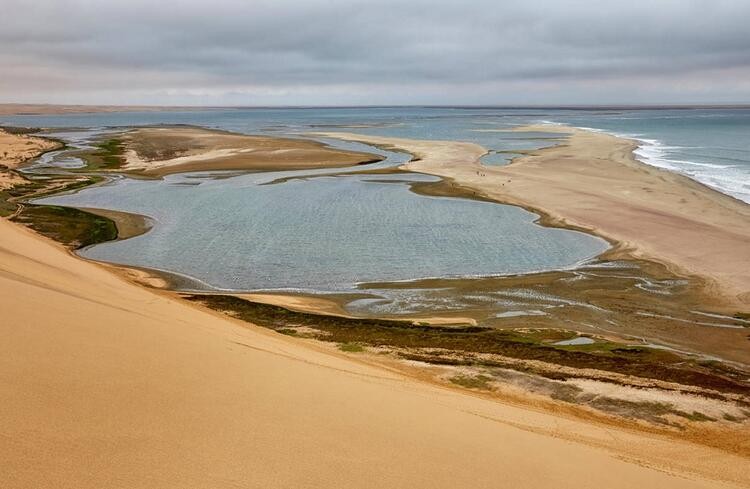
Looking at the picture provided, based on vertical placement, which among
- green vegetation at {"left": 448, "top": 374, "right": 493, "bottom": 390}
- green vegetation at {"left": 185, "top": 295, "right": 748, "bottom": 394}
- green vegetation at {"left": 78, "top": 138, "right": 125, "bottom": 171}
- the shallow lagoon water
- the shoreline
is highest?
green vegetation at {"left": 78, "top": 138, "right": 125, "bottom": 171}

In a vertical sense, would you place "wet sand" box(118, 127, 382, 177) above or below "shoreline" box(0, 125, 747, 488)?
above

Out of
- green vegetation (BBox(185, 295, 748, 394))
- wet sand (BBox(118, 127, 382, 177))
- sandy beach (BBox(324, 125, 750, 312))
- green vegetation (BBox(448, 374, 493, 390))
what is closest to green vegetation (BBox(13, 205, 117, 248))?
green vegetation (BBox(185, 295, 748, 394))

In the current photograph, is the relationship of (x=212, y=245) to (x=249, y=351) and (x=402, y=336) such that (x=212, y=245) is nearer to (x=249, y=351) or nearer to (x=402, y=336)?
(x=402, y=336)

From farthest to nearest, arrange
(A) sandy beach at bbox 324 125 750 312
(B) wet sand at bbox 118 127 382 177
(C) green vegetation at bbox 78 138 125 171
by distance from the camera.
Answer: (B) wet sand at bbox 118 127 382 177 → (C) green vegetation at bbox 78 138 125 171 → (A) sandy beach at bbox 324 125 750 312

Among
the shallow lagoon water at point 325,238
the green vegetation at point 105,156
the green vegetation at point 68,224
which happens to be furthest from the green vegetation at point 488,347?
the green vegetation at point 105,156

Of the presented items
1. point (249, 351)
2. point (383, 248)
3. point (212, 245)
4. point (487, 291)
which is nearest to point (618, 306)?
point (487, 291)

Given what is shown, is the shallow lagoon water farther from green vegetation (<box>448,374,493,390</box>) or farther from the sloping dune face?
the sloping dune face

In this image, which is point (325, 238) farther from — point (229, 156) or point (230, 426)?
point (229, 156)

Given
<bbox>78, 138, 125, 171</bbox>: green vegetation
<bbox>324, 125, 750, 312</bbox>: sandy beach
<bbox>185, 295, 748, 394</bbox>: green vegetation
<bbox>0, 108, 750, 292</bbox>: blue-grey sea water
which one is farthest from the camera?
<bbox>78, 138, 125, 171</bbox>: green vegetation
